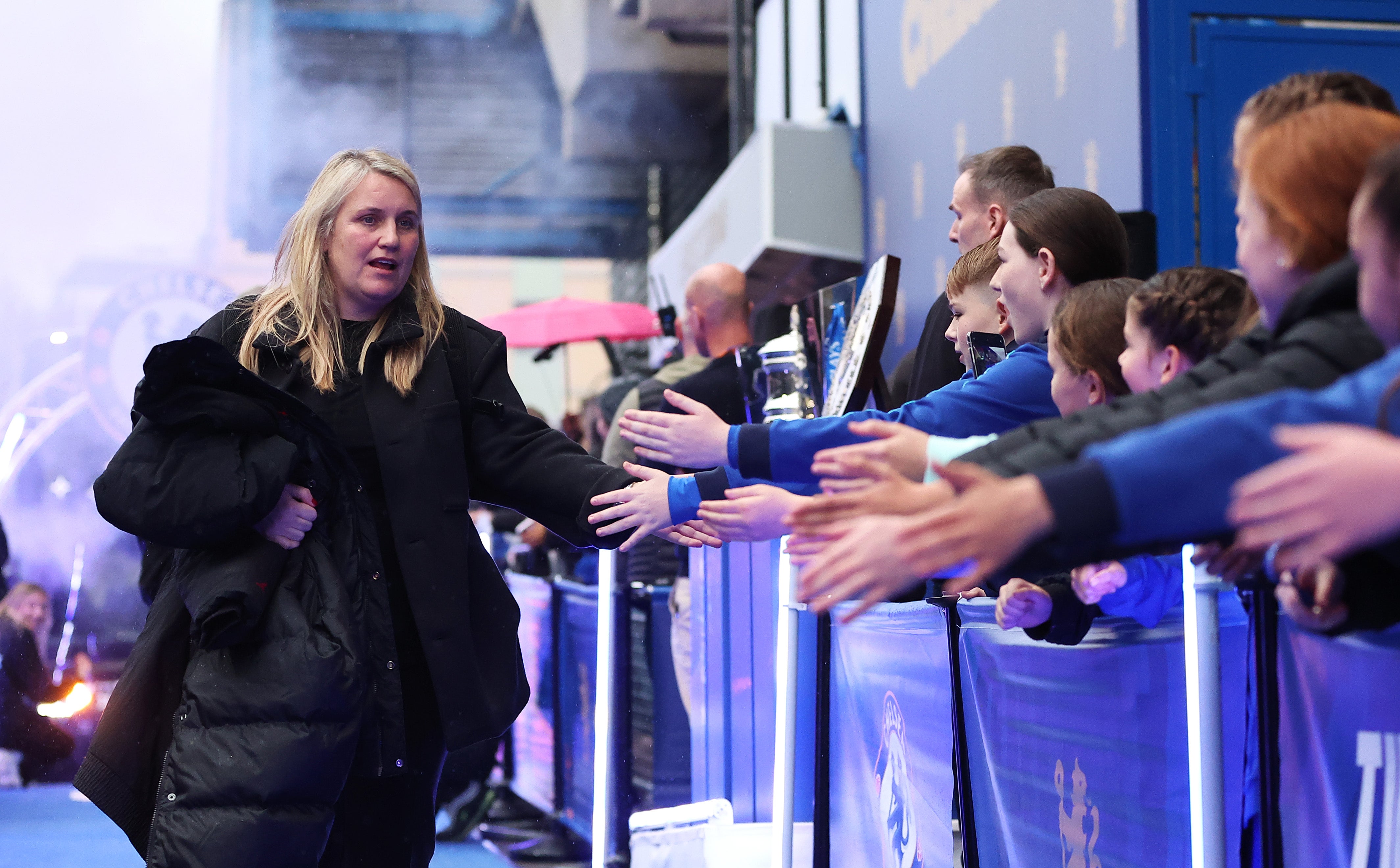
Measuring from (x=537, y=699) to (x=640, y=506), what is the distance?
360 centimetres

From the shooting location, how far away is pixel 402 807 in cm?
210

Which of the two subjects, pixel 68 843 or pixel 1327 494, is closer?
pixel 1327 494

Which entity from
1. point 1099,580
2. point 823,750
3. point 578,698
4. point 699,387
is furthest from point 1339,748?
point 578,698

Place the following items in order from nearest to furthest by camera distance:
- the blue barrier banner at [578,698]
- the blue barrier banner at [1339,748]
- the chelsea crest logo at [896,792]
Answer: the blue barrier banner at [1339,748]
the chelsea crest logo at [896,792]
the blue barrier banner at [578,698]

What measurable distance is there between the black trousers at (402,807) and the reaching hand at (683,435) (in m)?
0.58

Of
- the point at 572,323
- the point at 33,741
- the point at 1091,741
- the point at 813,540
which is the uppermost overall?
the point at 572,323

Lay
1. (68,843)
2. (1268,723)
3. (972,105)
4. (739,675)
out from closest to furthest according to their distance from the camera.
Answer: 1. (1268,723)
2. (739,675)
3. (68,843)
4. (972,105)

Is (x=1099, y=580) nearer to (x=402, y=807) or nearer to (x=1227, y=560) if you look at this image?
(x=1227, y=560)

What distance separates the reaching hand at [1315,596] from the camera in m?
1.10

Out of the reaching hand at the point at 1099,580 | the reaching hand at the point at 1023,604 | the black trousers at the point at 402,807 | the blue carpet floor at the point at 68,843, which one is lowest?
the blue carpet floor at the point at 68,843

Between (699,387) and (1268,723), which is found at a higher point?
(699,387)

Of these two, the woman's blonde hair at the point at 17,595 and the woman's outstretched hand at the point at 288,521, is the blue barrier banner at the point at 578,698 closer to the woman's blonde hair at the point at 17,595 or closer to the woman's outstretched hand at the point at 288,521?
the woman's outstretched hand at the point at 288,521

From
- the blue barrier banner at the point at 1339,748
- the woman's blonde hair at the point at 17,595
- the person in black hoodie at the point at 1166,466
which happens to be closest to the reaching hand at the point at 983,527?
the person in black hoodie at the point at 1166,466

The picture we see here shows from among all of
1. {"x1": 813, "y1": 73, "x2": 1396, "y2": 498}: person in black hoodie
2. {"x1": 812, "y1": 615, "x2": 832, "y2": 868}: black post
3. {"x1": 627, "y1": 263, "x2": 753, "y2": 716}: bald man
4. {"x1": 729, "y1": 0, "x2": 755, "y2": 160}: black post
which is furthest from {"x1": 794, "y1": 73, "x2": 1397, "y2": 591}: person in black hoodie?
{"x1": 729, "y1": 0, "x2": 755, "y2": 160}: black post
